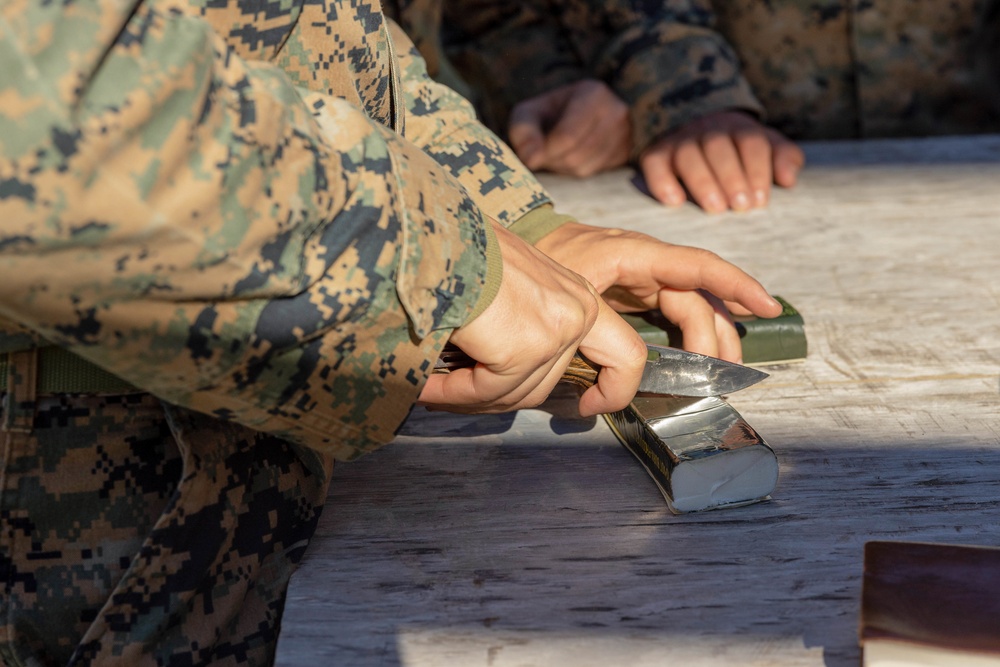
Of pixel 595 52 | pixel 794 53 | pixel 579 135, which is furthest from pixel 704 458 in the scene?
pixel 794 53

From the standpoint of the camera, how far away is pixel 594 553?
0.87m

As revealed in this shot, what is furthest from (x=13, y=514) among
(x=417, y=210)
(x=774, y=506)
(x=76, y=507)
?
(x=774, y=506)

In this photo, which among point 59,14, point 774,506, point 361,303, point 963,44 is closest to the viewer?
point 59,14

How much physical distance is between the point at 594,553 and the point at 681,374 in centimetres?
24

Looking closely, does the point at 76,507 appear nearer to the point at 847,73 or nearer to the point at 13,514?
the point at 13,514

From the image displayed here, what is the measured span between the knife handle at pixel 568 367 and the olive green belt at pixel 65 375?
292 millimetres

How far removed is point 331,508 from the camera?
960 mm

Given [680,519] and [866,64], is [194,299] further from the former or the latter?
[866,64]

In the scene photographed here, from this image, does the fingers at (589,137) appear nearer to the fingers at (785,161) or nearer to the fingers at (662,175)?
the fingers at (662,175)

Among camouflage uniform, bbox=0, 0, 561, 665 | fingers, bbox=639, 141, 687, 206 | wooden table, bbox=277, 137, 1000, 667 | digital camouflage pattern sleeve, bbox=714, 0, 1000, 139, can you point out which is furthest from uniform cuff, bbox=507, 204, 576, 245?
digital camouflage pattern sleeve, bbox=714, 0, 1000, 139

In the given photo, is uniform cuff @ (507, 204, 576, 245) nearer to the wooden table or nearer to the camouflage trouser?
the wooden table

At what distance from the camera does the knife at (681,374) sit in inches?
39.3

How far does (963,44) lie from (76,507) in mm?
2075

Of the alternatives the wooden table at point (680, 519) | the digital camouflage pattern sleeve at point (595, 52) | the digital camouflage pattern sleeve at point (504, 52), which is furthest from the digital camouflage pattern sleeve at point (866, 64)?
the wooden table at point (680, 519)
